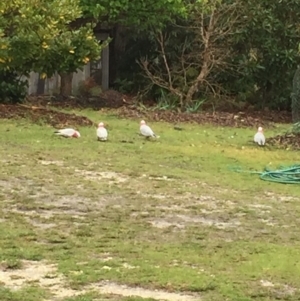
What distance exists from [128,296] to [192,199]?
3.33 metres

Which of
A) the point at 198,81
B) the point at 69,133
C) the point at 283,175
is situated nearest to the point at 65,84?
the point at 198,81

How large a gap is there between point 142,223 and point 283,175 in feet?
10.8

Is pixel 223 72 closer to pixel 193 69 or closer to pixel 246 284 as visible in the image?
pixel 193 69

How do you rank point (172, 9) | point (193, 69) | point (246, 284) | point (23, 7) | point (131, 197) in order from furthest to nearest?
1. point (193, 69)
2. point (172, 9)
3. point (23, 7)
4. point (131, 197)
5. point (246, 284)

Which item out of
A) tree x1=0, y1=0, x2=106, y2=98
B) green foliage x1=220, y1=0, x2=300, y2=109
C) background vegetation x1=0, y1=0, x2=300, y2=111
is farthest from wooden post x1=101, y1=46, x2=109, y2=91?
tree x1=0, y1=0, x2=106, y2=98

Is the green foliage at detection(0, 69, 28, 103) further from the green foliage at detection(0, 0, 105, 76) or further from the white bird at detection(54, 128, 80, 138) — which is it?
the white bird at detection(54, 128, 80, 138)

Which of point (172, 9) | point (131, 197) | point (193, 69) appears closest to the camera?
point (131, 197)

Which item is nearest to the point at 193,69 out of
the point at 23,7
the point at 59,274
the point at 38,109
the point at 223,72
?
the point at 223,72

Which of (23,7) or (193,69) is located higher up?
(23,7)

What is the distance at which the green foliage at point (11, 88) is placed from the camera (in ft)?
52.2

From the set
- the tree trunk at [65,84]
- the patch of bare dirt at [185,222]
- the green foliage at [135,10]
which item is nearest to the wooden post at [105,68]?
the tree trunk at [65,84]

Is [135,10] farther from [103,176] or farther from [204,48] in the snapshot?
[103,176]

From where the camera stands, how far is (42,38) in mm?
13539

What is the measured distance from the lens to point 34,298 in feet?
14.7
